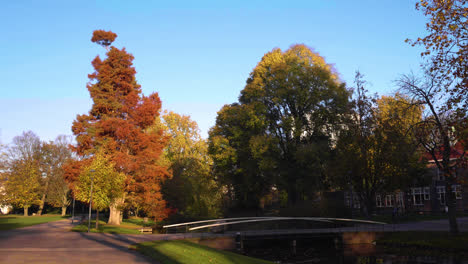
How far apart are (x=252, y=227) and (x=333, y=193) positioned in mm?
22964

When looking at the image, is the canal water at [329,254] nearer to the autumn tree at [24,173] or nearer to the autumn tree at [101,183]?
the autumn tree at [101,183]

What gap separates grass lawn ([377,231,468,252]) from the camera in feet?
70.1

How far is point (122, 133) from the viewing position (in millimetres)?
35375

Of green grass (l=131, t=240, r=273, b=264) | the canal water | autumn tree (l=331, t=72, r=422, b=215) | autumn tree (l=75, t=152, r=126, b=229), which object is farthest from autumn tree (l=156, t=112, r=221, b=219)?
green grass (l=131, t=240, r=273, b=264)

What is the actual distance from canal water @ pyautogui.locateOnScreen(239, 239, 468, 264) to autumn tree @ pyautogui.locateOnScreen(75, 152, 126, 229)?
1281 cm

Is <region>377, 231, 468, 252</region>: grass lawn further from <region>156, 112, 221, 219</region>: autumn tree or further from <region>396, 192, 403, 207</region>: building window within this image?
A: <region>396, 192, 403, 207</region>: building window

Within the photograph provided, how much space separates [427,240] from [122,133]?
27479mm

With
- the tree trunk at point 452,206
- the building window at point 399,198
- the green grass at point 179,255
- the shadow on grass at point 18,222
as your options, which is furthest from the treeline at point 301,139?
the shadow on grass at point 18,222

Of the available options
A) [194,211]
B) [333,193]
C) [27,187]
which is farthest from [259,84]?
[27,187]

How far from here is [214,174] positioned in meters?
46.5

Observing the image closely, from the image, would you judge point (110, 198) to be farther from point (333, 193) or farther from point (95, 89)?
point (333, 193)

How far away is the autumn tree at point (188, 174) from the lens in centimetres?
3987

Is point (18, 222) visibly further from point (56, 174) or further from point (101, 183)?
point (56, 174)

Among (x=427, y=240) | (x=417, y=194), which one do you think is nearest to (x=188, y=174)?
(x=427, y=240)
